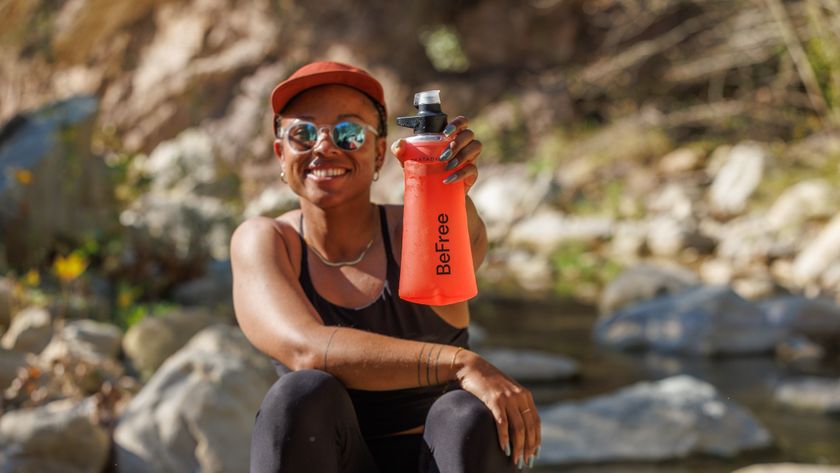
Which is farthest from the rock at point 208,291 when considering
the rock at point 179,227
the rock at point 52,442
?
the rock at point 52,442

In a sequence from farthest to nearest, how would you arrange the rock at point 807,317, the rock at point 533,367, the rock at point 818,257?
the rock at point 818,257 < the rock at point 807,317 < the rock at point 533,367

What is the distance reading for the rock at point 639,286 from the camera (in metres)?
8.23

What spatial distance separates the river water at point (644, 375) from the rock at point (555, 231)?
300 centimetres

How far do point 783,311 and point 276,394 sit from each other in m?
5.92

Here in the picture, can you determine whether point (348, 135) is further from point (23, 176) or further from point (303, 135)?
point (23, 176)

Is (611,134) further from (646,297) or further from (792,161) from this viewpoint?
(646,297)

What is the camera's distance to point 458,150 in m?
1.91

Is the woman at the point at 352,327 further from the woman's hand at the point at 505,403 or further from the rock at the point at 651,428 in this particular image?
the rock at the point at 651,428

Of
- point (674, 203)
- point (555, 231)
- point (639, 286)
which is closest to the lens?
point (639, 286)

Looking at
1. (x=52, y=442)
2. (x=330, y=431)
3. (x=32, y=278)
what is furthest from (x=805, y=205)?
(x=330, y=431)

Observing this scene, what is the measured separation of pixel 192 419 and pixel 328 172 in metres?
1.69

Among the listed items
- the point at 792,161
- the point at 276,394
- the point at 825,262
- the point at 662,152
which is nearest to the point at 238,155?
the point at 662,152

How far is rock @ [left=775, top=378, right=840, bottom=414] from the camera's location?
5277 mm

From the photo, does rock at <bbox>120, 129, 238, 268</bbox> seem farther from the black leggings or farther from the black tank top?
the black leggings
